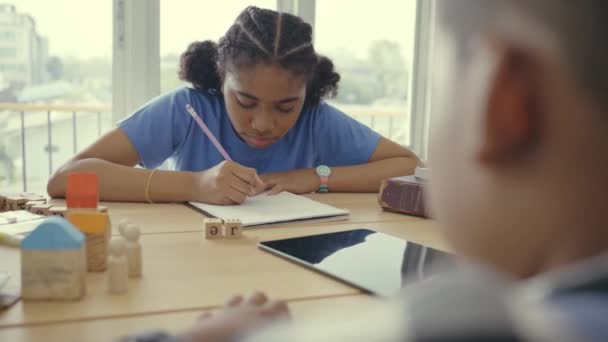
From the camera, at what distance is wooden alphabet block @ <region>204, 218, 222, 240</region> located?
994mm

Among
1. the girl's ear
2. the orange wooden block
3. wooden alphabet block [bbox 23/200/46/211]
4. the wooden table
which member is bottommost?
the wooden table

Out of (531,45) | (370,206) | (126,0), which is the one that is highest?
(126,0)

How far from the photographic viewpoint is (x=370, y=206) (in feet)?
4.48

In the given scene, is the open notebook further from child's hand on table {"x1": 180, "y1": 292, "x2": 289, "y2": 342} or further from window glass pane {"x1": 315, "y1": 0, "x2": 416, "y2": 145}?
window glass pane {"x1": 315, "y1": 0, "x2": 416, "y2": 145}

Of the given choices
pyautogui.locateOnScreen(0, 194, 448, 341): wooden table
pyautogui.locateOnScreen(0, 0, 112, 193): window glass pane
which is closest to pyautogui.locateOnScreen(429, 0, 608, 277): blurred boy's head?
pyautogui.locateOnScreen(0, 194, 448, 341): wooden table

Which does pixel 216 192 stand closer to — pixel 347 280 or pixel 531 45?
pixel 347 280

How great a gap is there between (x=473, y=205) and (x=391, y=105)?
9.23 feet

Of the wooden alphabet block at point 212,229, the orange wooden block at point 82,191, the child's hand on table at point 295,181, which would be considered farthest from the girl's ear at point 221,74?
the orange wooden block at point 82,191

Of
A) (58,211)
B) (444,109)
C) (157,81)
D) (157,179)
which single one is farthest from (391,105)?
(444,109)

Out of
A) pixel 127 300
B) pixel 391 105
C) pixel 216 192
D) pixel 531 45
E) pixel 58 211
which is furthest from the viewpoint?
pixel 391 105

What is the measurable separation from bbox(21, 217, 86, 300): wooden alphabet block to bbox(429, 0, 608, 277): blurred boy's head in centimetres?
47

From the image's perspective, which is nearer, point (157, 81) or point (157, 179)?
point (157, 179)

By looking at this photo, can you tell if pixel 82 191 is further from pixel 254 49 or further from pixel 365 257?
pixel 254 49

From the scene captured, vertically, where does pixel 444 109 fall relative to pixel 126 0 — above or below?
below
